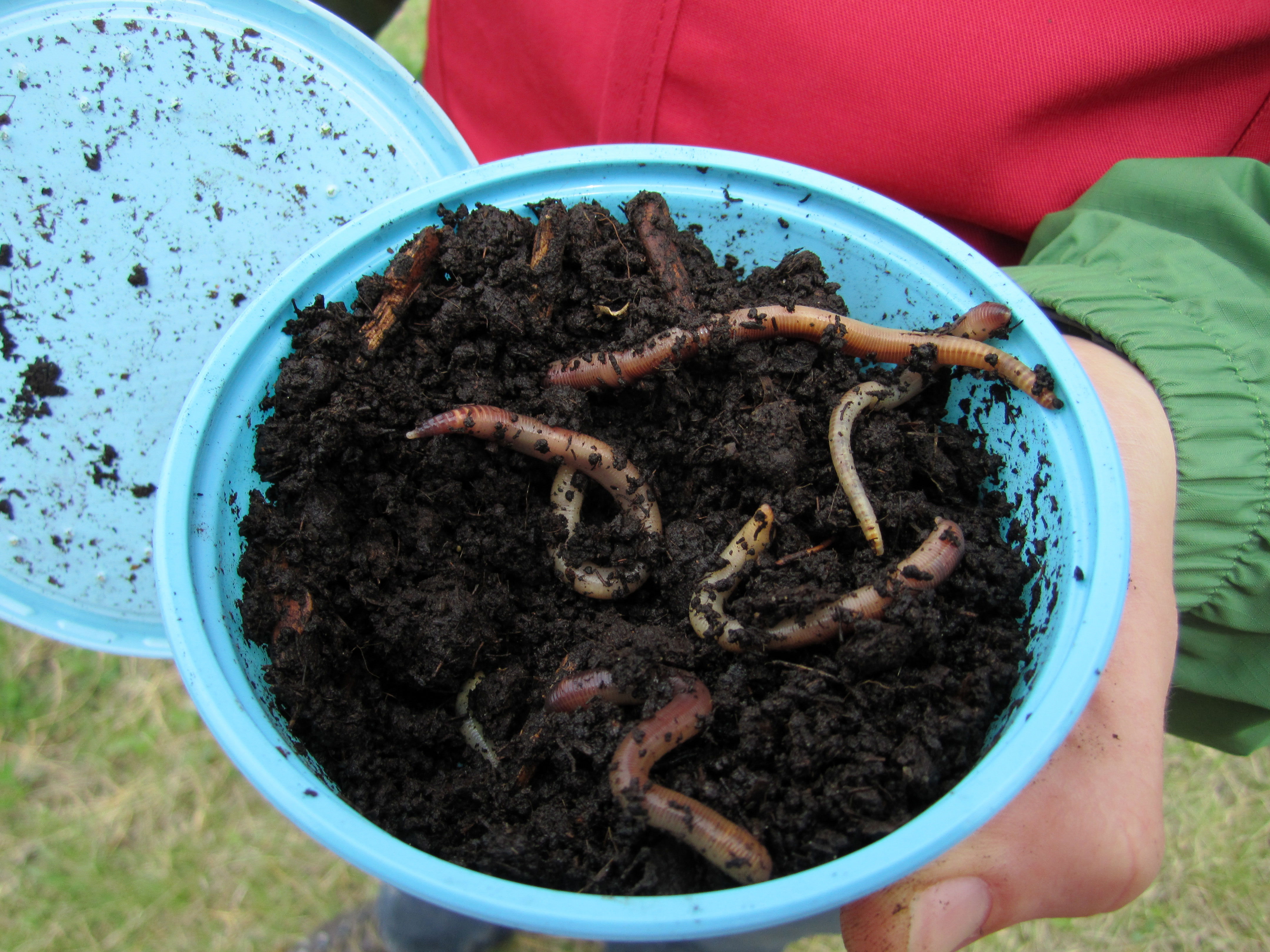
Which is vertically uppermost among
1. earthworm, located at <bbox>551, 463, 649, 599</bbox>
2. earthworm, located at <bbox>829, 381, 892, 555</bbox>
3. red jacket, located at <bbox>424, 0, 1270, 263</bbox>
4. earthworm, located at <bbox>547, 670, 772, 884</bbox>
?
red jacket, located at <bbox>424, 0, 1270, 263</bbox>

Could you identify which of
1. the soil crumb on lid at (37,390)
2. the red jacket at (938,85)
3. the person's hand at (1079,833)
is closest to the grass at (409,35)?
the red jacket at (938,85)

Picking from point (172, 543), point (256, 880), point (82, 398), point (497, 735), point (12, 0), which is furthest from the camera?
point (256, 880)

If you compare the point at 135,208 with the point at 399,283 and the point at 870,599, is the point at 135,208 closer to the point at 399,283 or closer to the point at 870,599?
the point at 399,283

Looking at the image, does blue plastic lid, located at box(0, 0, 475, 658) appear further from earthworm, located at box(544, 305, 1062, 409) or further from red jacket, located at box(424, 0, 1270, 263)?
earthworm, located at box(544, 305, 1062, 409)

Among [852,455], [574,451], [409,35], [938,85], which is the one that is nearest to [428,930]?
[574,451]

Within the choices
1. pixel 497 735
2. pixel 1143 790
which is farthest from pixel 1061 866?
pixel 497 735

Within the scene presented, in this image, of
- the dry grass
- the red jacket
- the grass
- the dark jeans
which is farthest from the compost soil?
the grass

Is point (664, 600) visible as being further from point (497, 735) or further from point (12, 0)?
point (12, 0)
